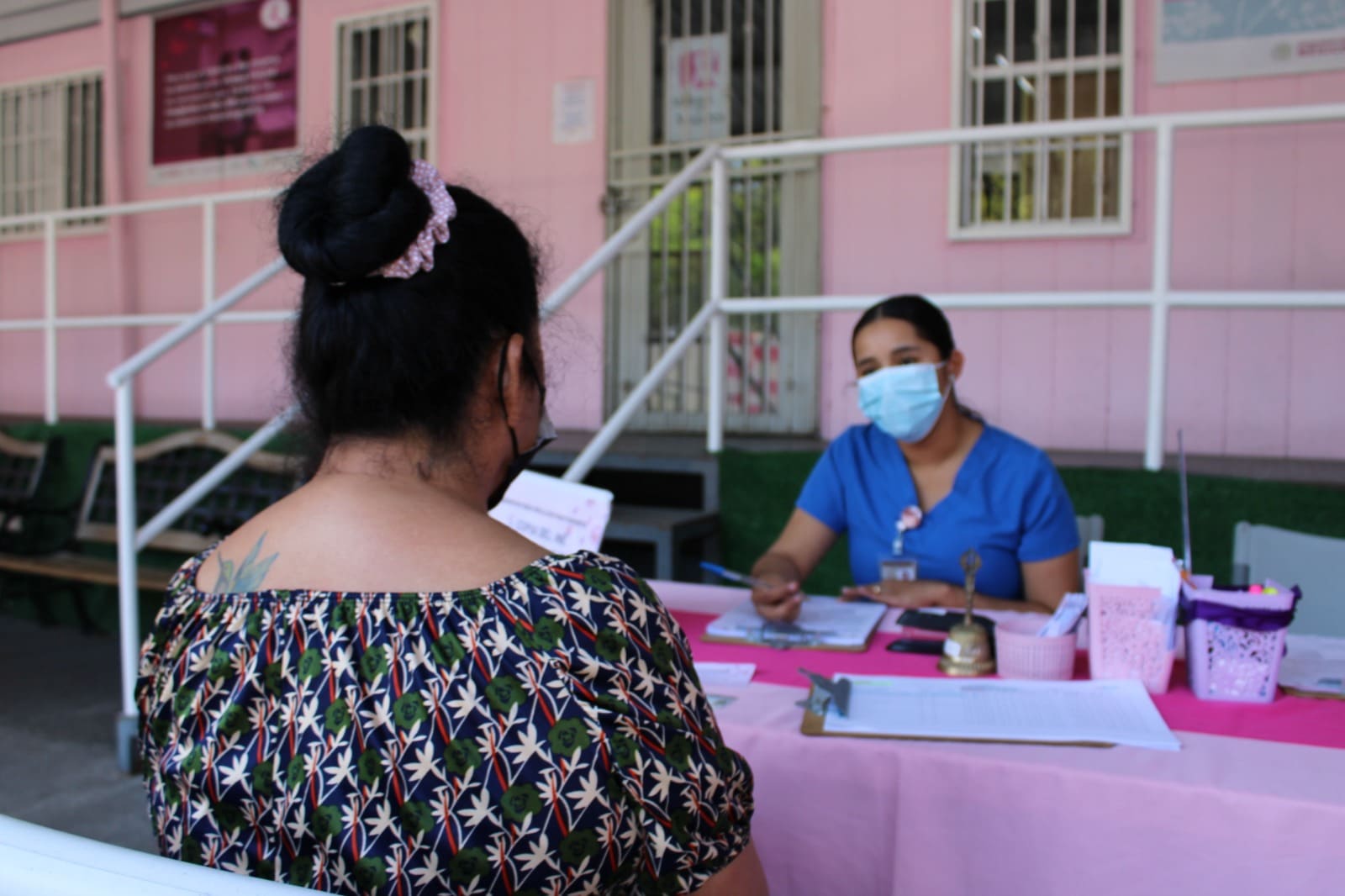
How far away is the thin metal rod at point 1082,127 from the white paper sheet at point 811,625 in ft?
5.62

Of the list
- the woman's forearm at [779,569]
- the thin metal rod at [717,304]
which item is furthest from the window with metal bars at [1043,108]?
the woman's forearm at [779,569]

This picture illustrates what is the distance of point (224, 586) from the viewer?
94 centimetres

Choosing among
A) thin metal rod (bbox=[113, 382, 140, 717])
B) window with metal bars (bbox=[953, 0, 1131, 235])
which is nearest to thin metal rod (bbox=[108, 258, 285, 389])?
thin metal rod (bbox=[113, 382, 140, 717])

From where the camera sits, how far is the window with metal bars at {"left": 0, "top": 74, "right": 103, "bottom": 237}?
7.12 m

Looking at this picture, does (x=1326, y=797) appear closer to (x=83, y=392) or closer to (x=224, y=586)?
(x=224, y=586)

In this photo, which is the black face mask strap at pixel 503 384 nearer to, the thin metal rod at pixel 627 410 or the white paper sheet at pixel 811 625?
the white paper sheet at pixel 811 625

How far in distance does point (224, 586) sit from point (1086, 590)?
1167 millimetres

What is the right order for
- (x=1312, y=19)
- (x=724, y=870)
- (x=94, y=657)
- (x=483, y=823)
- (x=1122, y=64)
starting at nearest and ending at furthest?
(x=483, y=823) → (x=724, y=870) → (x=1312, y=19) → (x=1122, y=64) → (x=94, y=657)

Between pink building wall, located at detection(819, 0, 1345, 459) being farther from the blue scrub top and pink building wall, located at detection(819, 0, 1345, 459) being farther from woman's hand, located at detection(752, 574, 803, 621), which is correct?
woman's hand, located at detection(752, 574, 803, 621)

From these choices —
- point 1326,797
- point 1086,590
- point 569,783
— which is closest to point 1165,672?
point 1086,590

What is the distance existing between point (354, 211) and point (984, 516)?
1.62 meters

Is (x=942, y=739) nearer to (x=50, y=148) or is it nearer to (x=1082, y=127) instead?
(x=1082, y=127)

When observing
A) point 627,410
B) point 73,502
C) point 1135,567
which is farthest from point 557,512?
point 73,502

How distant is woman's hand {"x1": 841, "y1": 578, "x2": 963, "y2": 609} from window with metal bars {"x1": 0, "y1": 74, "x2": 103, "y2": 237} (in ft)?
22.3
